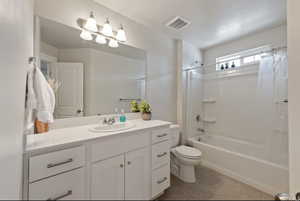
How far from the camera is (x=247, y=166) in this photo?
1860mm

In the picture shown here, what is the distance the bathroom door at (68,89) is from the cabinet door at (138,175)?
783 millimetres

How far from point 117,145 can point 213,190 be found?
1.48m

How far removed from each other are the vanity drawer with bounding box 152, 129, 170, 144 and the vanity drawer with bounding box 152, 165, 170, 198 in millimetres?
343

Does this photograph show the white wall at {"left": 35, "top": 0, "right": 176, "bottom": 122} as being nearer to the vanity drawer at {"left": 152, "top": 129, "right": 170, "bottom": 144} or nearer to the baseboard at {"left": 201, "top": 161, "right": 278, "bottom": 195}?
the vanity drawer at {"left": 152, "top": 129, "right": 170, "bottom": 144}

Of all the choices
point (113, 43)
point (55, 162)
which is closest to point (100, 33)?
point (113, 43)

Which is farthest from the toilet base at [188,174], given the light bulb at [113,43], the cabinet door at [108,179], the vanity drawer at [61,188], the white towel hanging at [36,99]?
the light bulb at [113,43]

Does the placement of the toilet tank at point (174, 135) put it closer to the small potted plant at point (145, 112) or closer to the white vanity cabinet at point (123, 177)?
A: the small potted plant at point (145, 112)

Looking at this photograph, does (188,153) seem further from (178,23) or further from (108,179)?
(178,23)

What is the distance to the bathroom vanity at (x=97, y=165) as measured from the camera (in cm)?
86

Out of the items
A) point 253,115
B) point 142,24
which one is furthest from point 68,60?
point 253,115

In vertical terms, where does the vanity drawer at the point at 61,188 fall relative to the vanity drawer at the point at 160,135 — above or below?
below

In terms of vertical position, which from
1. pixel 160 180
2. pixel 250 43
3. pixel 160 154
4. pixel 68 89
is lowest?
pixel 160 180

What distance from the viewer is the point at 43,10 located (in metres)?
1.26

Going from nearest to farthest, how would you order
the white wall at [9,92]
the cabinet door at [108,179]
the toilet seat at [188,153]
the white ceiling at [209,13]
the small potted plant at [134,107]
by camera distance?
the white wall at [9,92]
the cabinet door at [108,179]
the white ceiling at [209,13]
the toilet seat at [188,153]
the small potted plant at [134,107]
